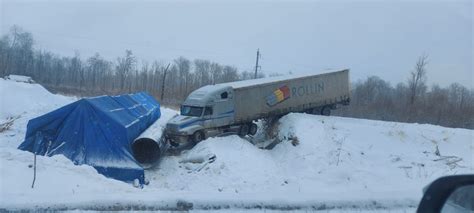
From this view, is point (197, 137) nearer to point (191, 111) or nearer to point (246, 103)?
point (191, 111)

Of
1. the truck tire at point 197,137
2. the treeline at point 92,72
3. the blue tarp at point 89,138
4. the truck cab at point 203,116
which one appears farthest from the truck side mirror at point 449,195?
the treeline at point 92,72

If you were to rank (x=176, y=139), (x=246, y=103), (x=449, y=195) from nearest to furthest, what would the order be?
1. (x=449, y=195)
2. (x=176, y=139)
3. (x=246, y=103)

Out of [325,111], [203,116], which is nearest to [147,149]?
[203,116]

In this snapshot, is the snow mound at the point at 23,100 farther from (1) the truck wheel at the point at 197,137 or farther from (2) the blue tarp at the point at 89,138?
(1) the truck wheel at the point at 197,137

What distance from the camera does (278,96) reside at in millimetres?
31094

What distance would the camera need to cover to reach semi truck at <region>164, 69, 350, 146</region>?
2742cm

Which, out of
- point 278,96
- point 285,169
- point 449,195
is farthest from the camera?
point 278,96

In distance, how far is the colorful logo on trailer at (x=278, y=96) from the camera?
30625 millimetres

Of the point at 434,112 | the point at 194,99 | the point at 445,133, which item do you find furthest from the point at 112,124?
the point at 434,112

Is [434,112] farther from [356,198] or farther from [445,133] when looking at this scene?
[356,198]

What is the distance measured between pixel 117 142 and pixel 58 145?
224 centimetres

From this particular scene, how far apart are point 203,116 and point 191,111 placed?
86cm

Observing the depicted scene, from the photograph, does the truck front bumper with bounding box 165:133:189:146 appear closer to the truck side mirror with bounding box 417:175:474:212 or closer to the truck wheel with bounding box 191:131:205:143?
the truck wheel with bounding box 191:131:205:143

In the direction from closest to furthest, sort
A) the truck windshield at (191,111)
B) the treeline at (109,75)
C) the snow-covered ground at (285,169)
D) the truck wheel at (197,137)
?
the snow-covered ground at (285,169) → the truck wheel at (197,137) → the truck windshield at (191,111) → the treeline at (109,75)
